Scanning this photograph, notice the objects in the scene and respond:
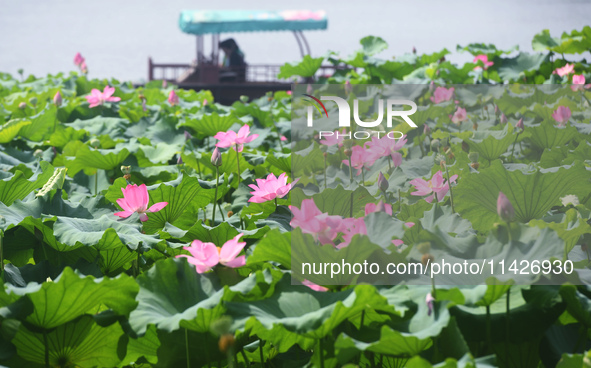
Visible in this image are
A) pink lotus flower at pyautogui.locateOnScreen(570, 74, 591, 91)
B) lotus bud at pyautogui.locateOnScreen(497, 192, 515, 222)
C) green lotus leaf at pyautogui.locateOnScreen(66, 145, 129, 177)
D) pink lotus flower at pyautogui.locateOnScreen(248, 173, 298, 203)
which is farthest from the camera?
pink lotus flower at pyautogui.locateOnScreen(570, 74, 591, 91)

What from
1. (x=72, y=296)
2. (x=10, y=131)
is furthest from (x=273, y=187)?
(x=10, y=131)

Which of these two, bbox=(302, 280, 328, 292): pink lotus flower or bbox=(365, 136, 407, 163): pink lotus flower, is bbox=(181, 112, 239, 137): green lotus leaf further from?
bbox=(302, 280, 328, 292): pink lotus flower

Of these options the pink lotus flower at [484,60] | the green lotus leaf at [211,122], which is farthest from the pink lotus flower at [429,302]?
the pink lotus flower at [484,60]

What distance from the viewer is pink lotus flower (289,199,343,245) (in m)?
0.93

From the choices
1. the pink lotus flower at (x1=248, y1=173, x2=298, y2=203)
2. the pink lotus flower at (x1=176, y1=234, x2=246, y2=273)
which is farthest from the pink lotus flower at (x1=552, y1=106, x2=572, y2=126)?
the pink lotus flower at (x1=176, y1=234, x2=246, y2=273)

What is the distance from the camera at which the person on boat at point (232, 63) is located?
513 inches

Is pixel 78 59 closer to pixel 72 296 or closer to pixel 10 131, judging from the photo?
pixel 10 131

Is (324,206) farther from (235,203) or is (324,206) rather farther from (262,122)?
(262,122)

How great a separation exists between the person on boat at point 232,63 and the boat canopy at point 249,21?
0.37 meters

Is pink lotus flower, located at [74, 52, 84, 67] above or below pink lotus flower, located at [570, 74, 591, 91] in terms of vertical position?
below

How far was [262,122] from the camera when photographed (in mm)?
3211

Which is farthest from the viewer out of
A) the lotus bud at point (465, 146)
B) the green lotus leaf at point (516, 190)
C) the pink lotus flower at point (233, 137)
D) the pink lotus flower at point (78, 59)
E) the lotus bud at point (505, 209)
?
the pink lotus flower at point (78, 59)

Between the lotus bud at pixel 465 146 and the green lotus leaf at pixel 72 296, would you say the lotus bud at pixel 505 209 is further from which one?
the lotus bud at pixel 465 146

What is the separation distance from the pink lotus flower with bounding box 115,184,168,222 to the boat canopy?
1264 cm
